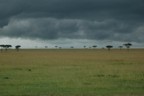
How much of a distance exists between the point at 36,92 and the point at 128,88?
19.8 ft

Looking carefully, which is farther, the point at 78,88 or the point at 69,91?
the point at 78,88

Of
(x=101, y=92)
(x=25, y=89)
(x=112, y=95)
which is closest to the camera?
(x=112, y=95)

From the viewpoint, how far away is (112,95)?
691 inches

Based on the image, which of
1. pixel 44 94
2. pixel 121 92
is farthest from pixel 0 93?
pixel 121 92

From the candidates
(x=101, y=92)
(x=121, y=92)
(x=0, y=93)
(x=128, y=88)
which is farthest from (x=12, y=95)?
(x=128, y=88)

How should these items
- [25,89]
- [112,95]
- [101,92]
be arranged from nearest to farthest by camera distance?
[112,95], [101,92], [25,89]

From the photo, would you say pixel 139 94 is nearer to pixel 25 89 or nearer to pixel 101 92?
pixel 101 92

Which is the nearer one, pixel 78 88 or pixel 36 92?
pixel 36 92

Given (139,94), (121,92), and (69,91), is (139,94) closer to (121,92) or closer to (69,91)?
(121,92)

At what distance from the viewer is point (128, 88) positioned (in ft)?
68.3

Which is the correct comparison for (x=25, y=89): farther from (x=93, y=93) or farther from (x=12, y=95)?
(x=93, y=93)

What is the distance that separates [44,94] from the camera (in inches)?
699

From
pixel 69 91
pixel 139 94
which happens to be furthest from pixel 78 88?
pixel 139 94

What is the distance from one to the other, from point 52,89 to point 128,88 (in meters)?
4.87
